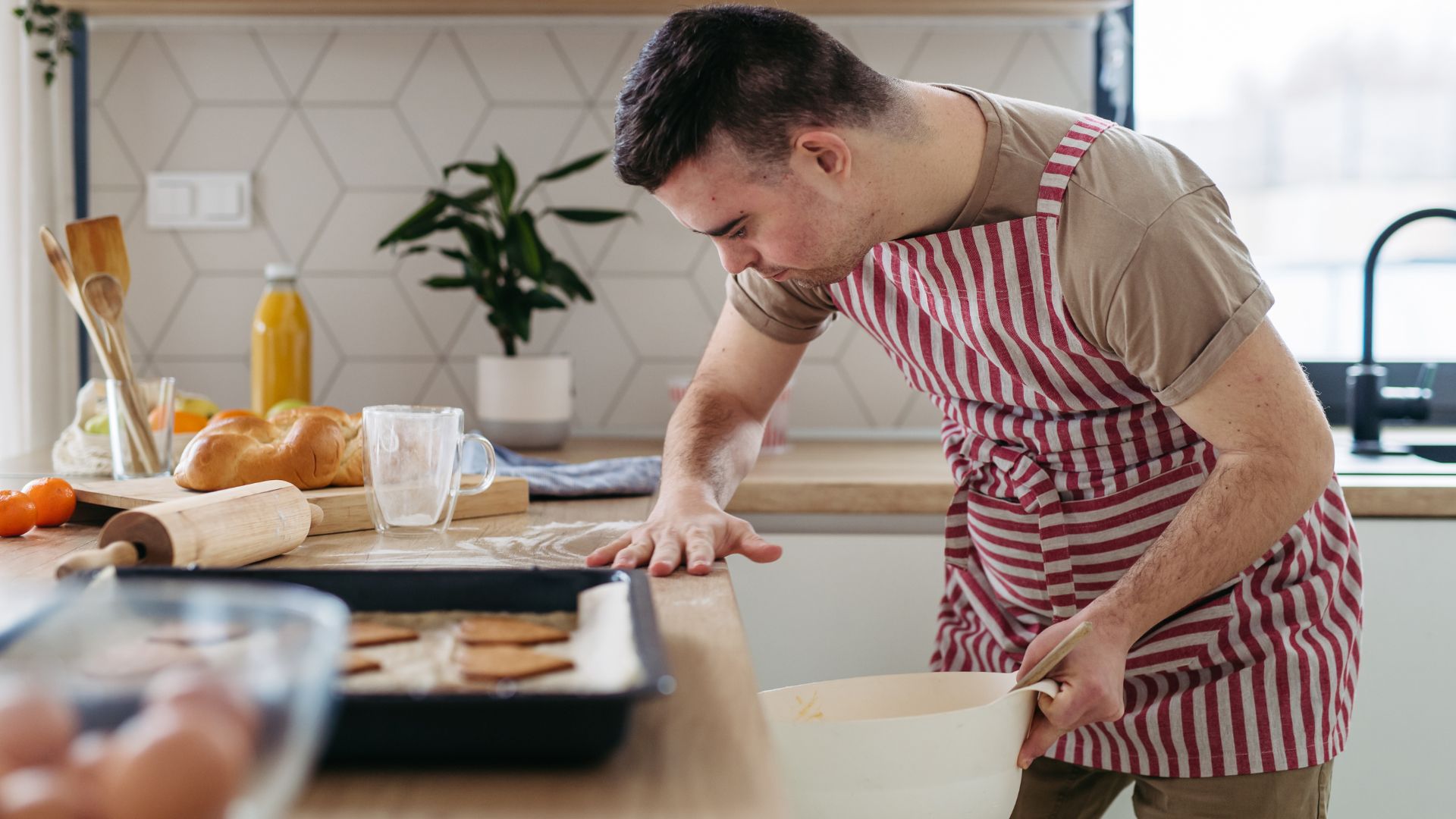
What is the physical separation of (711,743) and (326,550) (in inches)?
22.5

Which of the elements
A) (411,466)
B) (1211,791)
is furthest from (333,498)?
(1211,791)

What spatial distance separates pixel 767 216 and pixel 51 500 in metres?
0.71

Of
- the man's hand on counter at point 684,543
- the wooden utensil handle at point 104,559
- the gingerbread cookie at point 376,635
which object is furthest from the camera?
the man's hand on counter at point 684,543

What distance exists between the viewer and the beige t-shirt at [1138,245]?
0.92 metres

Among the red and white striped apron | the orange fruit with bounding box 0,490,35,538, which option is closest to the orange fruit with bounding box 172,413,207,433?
the orange fruit with bounding box 0,490,35,538

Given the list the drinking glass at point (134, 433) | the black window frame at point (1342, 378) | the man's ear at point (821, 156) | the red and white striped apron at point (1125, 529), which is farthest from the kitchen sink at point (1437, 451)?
the drinking glass at point (134, 433)

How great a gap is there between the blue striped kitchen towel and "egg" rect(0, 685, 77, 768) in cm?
92

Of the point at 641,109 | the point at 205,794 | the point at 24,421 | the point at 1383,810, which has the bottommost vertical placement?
the point at 1383,810

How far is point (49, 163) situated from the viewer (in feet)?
6.48

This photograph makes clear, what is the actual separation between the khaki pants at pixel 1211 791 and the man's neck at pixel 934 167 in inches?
25.4

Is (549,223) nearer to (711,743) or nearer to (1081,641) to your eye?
(1081,641)

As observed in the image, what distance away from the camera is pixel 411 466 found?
40.2 inches

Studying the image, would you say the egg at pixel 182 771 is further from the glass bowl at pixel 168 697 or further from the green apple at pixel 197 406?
the green apple at pixel 197 406

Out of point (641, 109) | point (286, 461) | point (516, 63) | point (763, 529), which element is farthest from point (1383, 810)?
point (516, 63)
